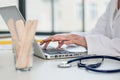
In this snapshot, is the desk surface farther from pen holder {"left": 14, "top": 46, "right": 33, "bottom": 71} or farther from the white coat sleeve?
Answer: the white coat sleeve

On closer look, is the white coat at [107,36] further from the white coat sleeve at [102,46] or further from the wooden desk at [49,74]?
the wooden desk at [49,74]

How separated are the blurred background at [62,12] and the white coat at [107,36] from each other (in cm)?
170

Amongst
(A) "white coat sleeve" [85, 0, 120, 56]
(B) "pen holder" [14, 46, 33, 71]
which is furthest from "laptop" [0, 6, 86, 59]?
(B) "pen holder" [14, 46, 33, 71]

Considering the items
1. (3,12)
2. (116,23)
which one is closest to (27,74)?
(3,12)

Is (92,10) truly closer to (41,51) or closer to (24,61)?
(41,51)

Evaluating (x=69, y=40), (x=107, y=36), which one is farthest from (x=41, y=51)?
(x=107, y=36)

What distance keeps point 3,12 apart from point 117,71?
0.47 m

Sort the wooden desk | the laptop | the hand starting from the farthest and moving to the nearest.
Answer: the hand
the laptop
the wooden desk

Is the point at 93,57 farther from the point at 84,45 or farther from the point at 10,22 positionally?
the point at 10,22

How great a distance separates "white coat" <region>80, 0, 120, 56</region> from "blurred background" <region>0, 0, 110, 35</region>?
170 centimetres

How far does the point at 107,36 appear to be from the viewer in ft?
4.43

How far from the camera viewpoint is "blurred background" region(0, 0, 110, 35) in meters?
3.15

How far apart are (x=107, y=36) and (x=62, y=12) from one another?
6.09 feet

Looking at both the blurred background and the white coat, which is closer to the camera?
the white coat
